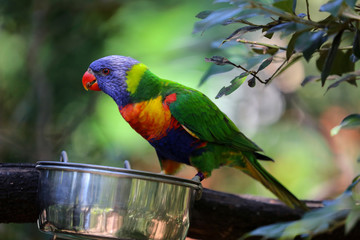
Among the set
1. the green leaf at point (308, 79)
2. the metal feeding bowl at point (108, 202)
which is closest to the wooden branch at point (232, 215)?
the metal feeding bowl at point (108, 202)

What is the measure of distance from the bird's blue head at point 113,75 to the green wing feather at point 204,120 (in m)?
0.18

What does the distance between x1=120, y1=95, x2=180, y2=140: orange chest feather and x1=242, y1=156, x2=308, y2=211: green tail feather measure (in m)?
0.35

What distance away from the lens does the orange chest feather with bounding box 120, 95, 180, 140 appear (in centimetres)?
136

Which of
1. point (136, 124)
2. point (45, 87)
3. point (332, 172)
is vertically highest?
point (136, 124)

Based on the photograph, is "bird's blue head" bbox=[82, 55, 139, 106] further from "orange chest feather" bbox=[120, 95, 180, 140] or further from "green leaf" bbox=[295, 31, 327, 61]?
"green leaf" bbox=[295, 31, 327, 61]

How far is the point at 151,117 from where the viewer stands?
4.47 ft

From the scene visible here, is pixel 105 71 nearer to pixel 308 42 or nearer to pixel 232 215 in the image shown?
pixel 232 215

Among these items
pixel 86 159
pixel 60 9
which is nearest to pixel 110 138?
pixel 86 159

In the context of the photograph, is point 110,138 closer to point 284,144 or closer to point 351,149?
point 284,144

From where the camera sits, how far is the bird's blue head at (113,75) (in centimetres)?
138

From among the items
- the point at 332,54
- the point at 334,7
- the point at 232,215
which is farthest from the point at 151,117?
the point at 334,7

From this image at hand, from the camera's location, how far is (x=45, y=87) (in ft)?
8.70

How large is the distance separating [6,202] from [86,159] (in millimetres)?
1412

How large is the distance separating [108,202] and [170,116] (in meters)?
0.59
